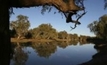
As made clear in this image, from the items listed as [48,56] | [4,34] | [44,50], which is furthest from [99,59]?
[44,50]

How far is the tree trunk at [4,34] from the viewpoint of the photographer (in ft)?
15.5

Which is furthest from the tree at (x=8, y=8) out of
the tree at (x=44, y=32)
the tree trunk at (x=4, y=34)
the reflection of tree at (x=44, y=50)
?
the tree at (x=44, y=32)

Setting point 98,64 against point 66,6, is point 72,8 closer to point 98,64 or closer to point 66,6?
point 66,6

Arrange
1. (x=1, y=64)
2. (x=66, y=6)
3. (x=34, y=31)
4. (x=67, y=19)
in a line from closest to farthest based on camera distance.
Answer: (x=1, y=64) → (x=66, y=6) → (x=67, y=19) → (x=34, y=31)

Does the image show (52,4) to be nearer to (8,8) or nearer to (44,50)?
(8,8)

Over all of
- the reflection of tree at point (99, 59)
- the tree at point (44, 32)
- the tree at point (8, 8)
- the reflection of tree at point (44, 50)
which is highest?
the tree at point (44, 32)

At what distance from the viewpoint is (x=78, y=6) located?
5.40 meters

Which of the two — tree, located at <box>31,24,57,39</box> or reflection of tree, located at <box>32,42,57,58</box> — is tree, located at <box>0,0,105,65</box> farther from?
tree, located at <box>31,24,57,39</box>

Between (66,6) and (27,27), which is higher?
(27,27)

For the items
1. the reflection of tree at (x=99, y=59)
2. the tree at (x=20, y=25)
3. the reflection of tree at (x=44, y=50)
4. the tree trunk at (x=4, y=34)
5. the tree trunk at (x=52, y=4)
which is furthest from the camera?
the tree at (x=20, y=25)

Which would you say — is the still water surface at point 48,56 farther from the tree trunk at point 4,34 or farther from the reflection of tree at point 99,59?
the tree trunk at point 4,34

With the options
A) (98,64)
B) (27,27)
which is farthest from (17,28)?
(98,64)

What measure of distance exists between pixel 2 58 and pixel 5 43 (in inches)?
12.4

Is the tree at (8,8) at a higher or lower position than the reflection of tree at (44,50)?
lower
